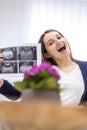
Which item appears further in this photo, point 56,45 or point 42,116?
point 56,45

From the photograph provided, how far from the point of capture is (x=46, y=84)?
189 millimetres

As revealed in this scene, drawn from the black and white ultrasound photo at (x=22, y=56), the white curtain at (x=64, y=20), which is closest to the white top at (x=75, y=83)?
the black and white ultrasound photo at (x=22, y=56)

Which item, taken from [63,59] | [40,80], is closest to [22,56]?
[63,59]

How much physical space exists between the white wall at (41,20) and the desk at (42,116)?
80.6 inches

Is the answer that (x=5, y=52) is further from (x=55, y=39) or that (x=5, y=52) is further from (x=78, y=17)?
(x=78, y=17)

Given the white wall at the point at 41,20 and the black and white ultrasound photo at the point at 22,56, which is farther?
the white wall at the point at 41,20

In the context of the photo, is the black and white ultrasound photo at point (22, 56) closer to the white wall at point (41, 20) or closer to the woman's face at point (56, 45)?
the woman's face at point (56, 45)

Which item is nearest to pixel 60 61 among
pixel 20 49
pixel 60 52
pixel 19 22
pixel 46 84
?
pixel 60 52

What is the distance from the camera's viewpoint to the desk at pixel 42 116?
6.8 inches

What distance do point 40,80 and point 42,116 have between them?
1.4 inches

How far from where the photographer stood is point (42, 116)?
0.17m

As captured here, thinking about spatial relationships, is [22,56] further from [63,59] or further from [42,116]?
[42,116]

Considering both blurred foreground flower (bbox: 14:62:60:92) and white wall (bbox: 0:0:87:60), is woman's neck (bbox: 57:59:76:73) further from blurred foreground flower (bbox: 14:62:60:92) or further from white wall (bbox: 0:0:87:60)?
white wall (bbox: 0:0:87:60)

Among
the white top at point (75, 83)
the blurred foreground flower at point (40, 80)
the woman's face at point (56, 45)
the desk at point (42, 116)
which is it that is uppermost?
the blurred foreground flower at point (40, 80)
